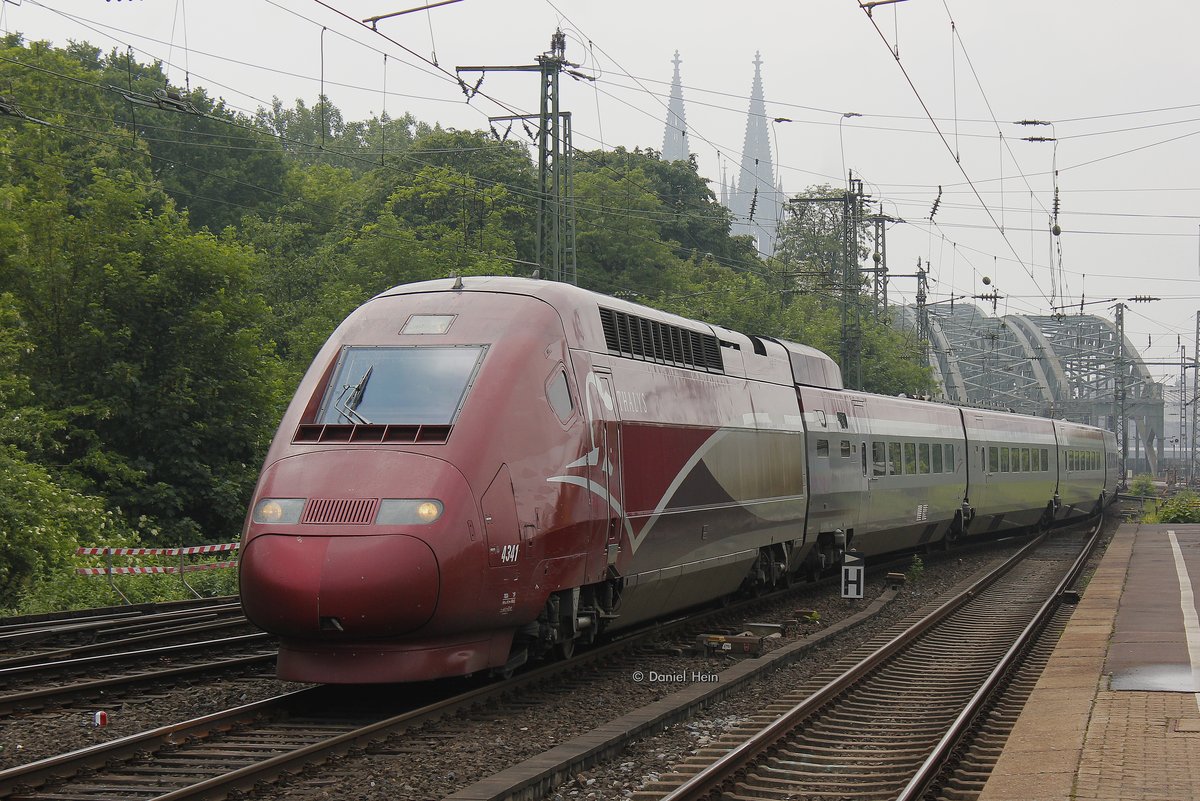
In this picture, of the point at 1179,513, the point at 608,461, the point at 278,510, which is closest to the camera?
the point at 278,510

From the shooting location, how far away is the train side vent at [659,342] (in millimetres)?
12836

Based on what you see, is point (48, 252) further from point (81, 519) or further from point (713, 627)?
point (713, 627)

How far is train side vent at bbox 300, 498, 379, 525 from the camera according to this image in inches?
373

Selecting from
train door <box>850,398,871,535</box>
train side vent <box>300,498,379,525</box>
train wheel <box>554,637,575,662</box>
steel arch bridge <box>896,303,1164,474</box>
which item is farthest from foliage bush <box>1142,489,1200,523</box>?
steel arch bridge <box>896,303,1164,474</box>

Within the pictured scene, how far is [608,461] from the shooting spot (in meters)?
12.0

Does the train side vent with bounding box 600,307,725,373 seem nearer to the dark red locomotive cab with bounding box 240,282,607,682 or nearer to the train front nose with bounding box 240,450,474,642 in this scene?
the dark red locomotive cab with bounding box 240,282,607,682

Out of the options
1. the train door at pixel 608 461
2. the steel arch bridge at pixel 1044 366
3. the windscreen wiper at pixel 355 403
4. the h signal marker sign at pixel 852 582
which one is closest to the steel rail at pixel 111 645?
the windscreen wiper at pixel 355 403

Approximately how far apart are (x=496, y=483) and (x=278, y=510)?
1660 mm

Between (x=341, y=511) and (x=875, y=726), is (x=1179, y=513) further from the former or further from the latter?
(x=341, y=511)

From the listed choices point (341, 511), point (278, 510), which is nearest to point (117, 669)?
point (278, 510)

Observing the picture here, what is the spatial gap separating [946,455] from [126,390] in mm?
17456

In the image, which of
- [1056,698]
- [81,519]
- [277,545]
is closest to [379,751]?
[277,545]

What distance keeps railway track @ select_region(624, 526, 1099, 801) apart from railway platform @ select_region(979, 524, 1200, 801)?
0.53 metres

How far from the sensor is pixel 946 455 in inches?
1109
